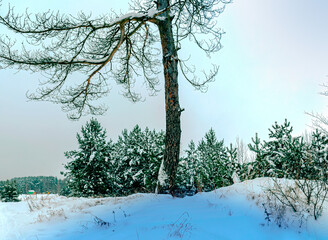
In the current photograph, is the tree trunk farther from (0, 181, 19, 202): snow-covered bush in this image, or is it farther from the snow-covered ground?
(0, 181, 19, 202): snow-covered bush

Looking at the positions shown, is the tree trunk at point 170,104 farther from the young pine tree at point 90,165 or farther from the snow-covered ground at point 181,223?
the young pine tree at point 90,165

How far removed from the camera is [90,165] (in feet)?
67.7

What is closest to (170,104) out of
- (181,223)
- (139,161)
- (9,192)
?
(181,223)

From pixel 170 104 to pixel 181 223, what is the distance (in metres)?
3.29

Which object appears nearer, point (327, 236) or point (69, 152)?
point (327, 236)

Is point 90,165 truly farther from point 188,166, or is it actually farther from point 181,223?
point 181,223

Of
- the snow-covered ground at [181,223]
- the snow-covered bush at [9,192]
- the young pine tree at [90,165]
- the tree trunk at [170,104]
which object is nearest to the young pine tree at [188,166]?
the young pine tree at [90,165]

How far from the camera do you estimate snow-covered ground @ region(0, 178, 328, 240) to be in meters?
2.37

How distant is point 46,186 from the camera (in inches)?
3642

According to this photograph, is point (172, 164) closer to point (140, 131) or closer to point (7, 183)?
point (140, 131)

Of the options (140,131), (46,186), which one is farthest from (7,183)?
(46,186)

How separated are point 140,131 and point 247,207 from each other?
21472 millimetres

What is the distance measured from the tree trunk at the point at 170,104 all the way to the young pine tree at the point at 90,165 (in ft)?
54.6

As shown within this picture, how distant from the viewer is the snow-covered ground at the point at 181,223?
7.77ft
